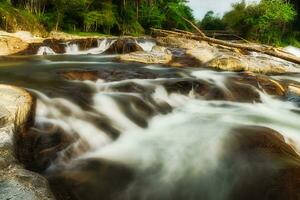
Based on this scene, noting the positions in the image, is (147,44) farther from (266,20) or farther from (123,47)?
(266,20)

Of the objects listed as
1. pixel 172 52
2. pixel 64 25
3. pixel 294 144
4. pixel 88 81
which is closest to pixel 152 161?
pixel 294 144

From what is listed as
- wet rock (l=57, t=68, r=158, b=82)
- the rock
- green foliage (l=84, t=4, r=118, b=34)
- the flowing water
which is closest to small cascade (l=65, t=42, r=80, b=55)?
the rock

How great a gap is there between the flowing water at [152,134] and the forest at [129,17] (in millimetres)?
12124

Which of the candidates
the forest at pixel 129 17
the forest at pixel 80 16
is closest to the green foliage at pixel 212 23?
the forest at pixel 129 17

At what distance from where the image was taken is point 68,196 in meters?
3.86

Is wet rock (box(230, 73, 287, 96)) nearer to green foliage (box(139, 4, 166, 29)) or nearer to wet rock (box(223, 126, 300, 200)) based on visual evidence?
wet rock (box(223, 126, 300, 200))

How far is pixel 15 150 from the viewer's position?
14.3 feet

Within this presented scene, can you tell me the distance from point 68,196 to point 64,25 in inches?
866

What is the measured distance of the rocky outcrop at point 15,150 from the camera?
3.36 m

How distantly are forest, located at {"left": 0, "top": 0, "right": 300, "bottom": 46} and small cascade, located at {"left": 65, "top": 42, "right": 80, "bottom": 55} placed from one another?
317 centimetres

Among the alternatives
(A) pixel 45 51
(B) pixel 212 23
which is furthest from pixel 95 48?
(B) pixel 212 23

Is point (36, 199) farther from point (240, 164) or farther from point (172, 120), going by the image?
point (172, 120)

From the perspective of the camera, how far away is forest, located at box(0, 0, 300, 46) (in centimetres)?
2000

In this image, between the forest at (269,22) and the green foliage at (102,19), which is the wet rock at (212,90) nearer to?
the green foliage at (102,19)
